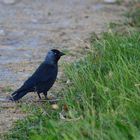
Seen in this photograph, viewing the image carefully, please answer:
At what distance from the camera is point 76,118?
6.58m

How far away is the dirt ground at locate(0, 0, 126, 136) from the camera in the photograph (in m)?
9.59

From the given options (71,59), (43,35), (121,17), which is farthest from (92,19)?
(71,59)

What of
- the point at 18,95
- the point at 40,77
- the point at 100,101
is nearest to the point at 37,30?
the point at 40,77

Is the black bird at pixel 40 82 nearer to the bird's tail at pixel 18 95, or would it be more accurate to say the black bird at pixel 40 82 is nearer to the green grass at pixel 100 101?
the bird's tail at pixel 18 95

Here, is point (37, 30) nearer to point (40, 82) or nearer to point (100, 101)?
point (40, 82)

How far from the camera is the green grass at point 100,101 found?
241 inches

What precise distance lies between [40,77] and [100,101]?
4.11 feet

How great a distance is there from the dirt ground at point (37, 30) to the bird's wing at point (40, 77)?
0.25 metres

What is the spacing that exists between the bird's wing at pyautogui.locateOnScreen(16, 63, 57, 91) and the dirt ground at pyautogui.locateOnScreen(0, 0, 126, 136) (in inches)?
9.9

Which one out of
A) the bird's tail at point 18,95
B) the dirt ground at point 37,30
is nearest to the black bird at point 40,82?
the bird's tail at point 18,95

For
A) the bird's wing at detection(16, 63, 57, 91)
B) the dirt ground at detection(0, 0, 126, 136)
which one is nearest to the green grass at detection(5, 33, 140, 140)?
the bird's wing at detection(16, 63, 57, 91)

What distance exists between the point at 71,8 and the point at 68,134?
866cm

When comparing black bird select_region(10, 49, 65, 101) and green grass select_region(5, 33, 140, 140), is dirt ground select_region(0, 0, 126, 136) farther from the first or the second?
green grass select_region(5, 33, 140, 140)

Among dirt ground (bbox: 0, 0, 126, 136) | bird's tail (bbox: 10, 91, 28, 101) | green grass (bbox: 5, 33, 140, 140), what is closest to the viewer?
green grass (bbox: 5, 33, 140, 140)
